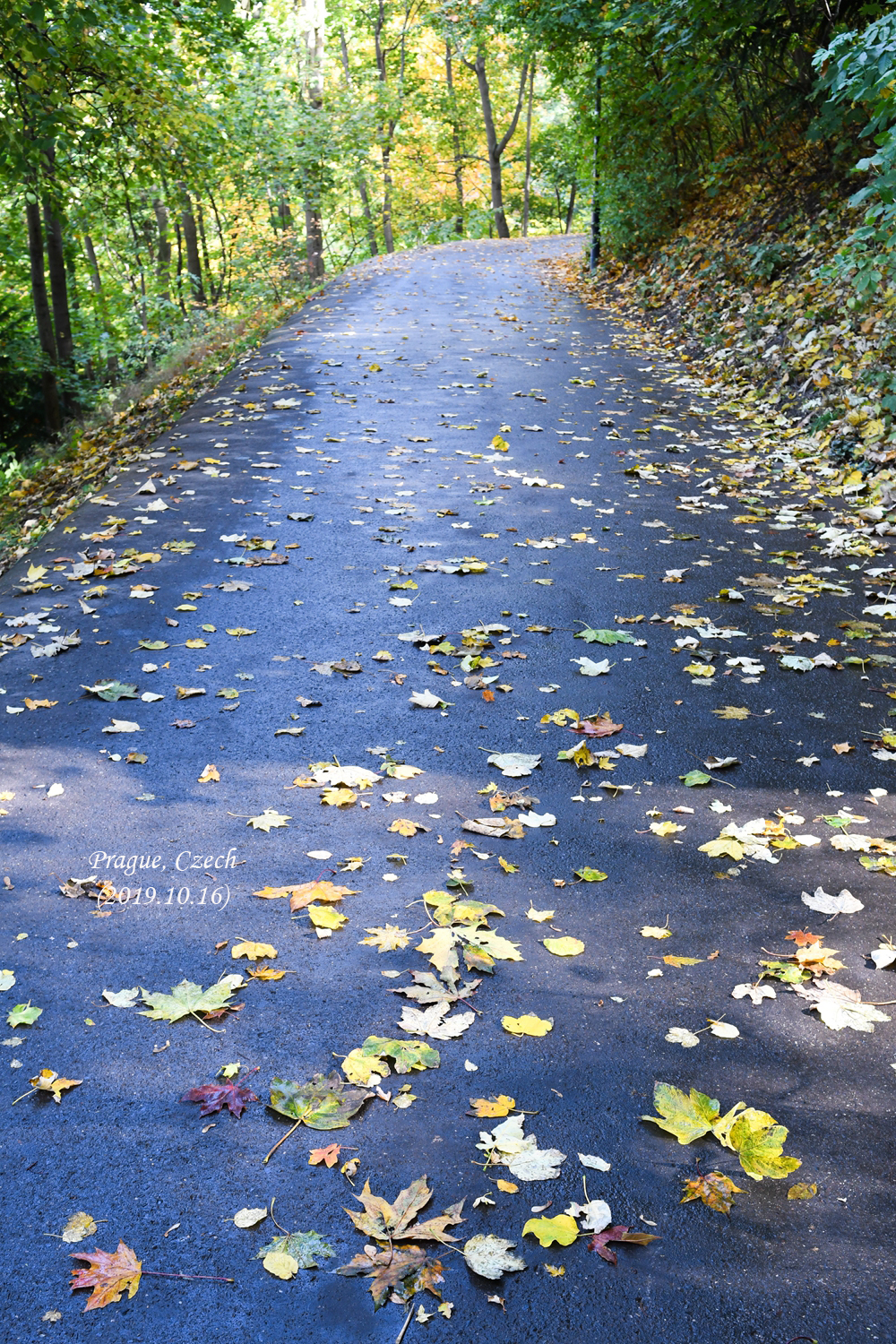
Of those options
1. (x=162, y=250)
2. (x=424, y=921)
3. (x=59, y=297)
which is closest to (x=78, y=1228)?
(x=424, y=921)

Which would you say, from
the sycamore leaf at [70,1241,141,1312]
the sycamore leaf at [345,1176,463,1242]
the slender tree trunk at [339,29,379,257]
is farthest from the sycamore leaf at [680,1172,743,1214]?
the slender tree trunk at [339,29,379,257]

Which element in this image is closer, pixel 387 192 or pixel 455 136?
pixel 387 192

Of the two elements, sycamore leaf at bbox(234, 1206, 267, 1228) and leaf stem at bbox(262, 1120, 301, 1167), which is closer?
sycamore leaf at bbox(234, 1206, 267, 1228)

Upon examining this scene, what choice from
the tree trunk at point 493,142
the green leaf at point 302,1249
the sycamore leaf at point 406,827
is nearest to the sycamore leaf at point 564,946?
the sycamore leaf at point 406,827

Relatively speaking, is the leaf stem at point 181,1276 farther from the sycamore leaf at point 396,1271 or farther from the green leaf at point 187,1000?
the green leaf at point 187,1000

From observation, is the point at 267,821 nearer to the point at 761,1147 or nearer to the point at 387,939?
the point at 387,939

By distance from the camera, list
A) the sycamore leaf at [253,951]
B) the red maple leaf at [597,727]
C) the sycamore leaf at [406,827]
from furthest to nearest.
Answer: the red maple leaf at [597,727], the sycamore leaf at [406,827], the sycamore leaf at [253,951]

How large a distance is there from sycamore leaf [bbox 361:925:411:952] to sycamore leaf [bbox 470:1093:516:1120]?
1.94 feet

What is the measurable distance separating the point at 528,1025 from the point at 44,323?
515 inches

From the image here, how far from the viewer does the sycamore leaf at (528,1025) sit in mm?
2465

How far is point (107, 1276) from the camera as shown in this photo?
186cm

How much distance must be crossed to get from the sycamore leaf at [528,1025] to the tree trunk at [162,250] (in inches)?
655

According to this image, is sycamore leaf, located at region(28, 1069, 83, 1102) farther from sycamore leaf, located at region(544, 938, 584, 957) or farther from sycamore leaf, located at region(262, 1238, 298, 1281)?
sycamore leaf, located at region(544, 938, 584, 957)

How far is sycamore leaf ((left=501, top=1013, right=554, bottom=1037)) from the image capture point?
8.09 ft
